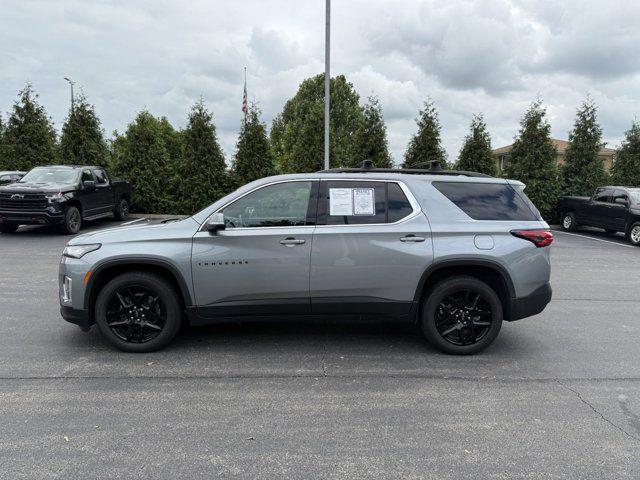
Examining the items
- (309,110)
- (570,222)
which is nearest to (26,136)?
(309,110)

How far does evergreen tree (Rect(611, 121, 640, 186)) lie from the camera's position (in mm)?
21016

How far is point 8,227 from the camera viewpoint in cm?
1345

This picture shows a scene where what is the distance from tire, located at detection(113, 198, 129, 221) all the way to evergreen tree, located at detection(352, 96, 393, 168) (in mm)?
8780

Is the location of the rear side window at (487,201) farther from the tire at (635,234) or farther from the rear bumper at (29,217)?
the tire at (635,234)

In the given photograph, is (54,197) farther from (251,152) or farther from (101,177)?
(251,152)

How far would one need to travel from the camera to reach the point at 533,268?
4719 mm

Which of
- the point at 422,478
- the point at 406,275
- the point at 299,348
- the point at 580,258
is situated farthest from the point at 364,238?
the point at 580,258

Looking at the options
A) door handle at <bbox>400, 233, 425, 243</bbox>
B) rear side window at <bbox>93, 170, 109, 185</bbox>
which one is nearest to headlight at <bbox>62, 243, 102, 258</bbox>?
door handle at <bbox>400, 233, 425, 243</bbox>

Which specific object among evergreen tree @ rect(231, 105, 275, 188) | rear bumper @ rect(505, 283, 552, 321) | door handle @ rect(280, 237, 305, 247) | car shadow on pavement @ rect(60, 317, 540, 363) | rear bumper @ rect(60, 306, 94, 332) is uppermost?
evergreen tree @ rect(231, 105, 275, 188)

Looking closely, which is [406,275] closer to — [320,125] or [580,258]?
[580,258]

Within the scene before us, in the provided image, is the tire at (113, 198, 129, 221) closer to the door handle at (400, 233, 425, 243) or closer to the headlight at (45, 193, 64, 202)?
the headlight at (45, 193, 64, 202)

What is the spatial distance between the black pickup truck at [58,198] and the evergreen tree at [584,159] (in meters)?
17.3

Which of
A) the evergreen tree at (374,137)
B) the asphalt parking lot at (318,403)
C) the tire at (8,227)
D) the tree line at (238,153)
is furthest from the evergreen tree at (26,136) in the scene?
the asphalt parking lot at (318,403)

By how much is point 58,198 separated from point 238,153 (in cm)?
762
